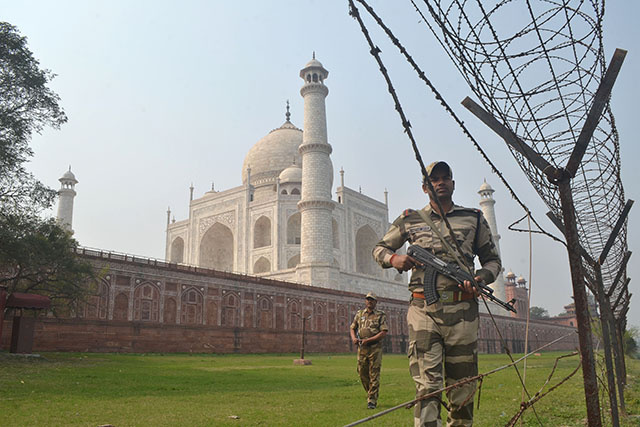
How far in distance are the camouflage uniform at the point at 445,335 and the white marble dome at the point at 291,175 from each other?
1426 inches

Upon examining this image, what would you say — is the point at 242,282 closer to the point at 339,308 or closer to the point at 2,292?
the point at 339,308

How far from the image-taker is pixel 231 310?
68.1 ft

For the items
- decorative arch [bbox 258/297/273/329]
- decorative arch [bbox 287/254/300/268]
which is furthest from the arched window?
decorative arch [bbox 287/254/300/268]

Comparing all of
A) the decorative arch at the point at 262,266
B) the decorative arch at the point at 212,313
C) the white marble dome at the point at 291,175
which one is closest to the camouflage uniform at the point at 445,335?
the decorative arch at the point at 212,313

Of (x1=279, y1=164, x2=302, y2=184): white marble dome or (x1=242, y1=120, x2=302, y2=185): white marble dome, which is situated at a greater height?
(x1=242, y1=120, x2=302, y2=185): white marble dome

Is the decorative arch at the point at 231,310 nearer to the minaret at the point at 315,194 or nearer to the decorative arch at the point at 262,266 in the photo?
the minaret at the point at 315,194

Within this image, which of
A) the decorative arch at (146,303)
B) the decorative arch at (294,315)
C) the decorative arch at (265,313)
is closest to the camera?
the decorative arch at (146,303)

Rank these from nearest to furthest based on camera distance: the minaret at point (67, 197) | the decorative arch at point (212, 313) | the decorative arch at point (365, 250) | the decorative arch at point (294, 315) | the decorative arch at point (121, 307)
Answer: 1. the decorative arch at point (121, 307)
2. the decorative arch at point (212, 313)
3. the decorative arch at point (294, 315)
4. the minaret at point (67, 197)
5. the decorative arch at point (365, 250)

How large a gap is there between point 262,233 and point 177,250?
9170mm

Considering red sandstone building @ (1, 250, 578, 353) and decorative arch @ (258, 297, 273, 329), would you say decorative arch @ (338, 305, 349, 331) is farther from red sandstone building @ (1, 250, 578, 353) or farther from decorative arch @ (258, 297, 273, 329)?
decorative arch @ (258, 297, 273, 329)

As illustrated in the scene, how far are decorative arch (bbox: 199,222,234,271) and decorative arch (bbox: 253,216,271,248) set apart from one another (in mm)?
3361

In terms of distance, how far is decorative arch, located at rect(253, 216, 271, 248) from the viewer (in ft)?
126

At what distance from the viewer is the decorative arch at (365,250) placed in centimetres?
4164

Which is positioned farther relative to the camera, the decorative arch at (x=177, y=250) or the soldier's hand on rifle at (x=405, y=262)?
the decorative arch at (x=177, y=250)
